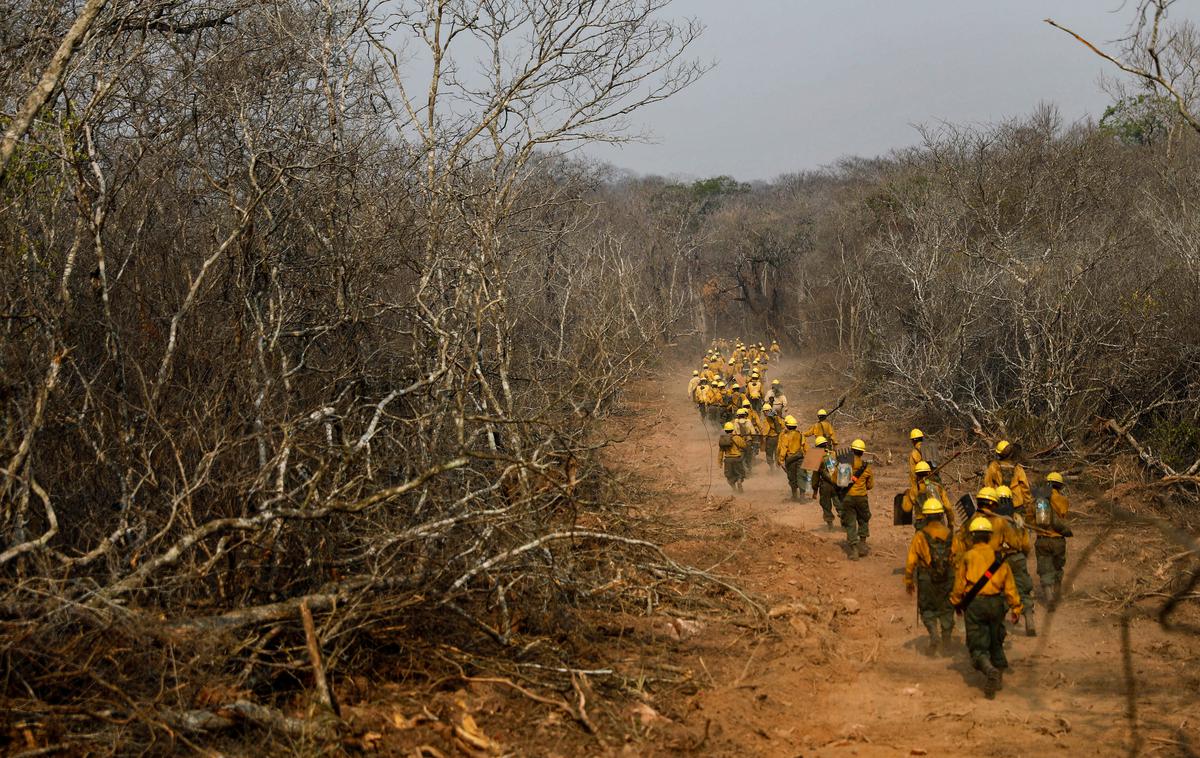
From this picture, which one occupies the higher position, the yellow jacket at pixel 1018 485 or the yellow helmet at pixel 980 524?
the yellow helmet at pixel 980 524

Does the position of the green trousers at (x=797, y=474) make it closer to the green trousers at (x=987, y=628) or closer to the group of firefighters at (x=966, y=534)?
the group of firefighters at (x=966, y=534)

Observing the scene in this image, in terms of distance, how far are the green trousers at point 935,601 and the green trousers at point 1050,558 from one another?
6.03 feet

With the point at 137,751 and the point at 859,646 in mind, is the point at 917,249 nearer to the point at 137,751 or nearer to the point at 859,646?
the point at 859,646

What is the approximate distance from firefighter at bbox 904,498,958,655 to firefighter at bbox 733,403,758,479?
7881mm

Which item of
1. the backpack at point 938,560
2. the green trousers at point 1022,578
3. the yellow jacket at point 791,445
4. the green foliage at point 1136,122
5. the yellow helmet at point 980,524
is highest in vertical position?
the green foliage at point 1136,122

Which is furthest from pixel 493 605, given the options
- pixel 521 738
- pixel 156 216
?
pixel 156 216

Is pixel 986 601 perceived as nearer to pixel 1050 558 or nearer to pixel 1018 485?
pixel 1050 558

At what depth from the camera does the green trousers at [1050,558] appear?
10414mm

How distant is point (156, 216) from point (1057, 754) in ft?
32.6

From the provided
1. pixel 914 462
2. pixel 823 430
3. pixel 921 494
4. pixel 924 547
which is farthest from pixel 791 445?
pixel 924 547

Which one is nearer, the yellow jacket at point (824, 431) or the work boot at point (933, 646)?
the work boot at point (933, 646)

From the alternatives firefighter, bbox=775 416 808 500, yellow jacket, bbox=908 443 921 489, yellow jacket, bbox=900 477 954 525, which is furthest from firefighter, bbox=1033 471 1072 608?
firefighter, bbox=775 416 808 500

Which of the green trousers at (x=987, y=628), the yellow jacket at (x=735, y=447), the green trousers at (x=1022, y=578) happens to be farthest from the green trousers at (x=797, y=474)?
the green trousers at (x=987, y=628)

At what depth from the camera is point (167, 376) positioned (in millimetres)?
7629
